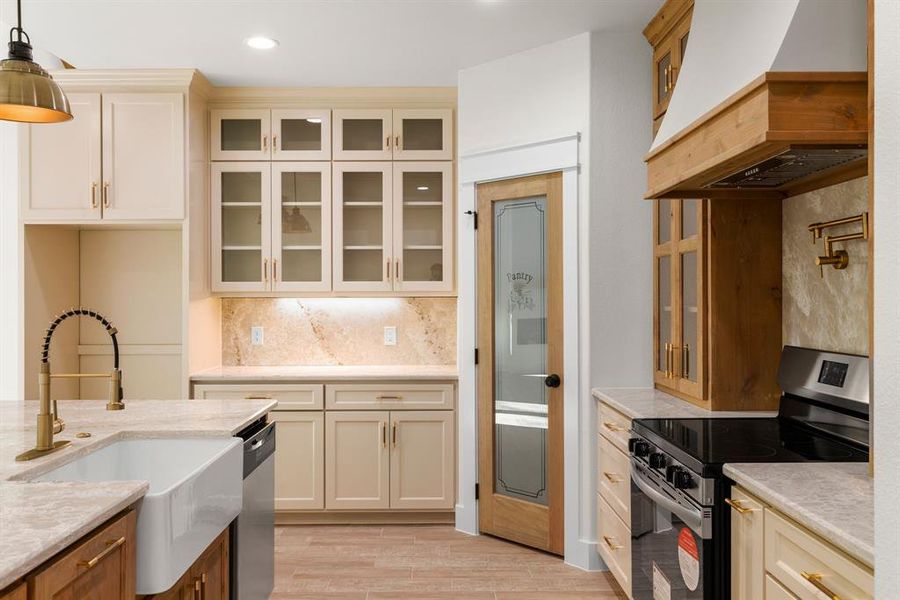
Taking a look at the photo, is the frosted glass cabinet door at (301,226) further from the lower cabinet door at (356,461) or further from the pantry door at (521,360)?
the pantry door at (521,360)

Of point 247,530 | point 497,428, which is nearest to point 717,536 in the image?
point 247,530

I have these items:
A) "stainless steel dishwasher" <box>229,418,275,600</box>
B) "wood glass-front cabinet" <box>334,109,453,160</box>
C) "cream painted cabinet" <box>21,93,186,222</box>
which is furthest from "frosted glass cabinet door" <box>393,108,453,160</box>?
"stainless steel dishwasher" <box>229,418,275,600</box>

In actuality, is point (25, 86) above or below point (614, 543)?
above

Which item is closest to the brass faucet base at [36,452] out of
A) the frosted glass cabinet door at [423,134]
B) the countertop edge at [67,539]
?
the countertop edge at [67,539]

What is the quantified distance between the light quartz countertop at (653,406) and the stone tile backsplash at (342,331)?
154 centimetres

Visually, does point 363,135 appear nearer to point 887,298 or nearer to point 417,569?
point 417,569

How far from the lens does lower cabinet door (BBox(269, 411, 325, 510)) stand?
404cm

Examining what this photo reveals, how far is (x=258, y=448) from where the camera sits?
2.66 m

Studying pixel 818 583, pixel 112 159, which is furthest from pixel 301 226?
pixel 818 583

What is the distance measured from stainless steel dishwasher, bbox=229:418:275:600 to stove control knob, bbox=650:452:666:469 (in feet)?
4.77

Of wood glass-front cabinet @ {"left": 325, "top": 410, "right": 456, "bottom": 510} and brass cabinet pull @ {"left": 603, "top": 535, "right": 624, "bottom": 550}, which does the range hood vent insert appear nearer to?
brass cabinet pull @ {"left": 603, "top": 535, "right": 624, "bottom": 550}

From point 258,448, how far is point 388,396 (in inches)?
56.5

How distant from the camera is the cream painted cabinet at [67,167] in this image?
3.97 meters

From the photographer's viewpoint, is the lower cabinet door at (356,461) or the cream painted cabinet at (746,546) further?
the lower cabinet door at (356,461)
